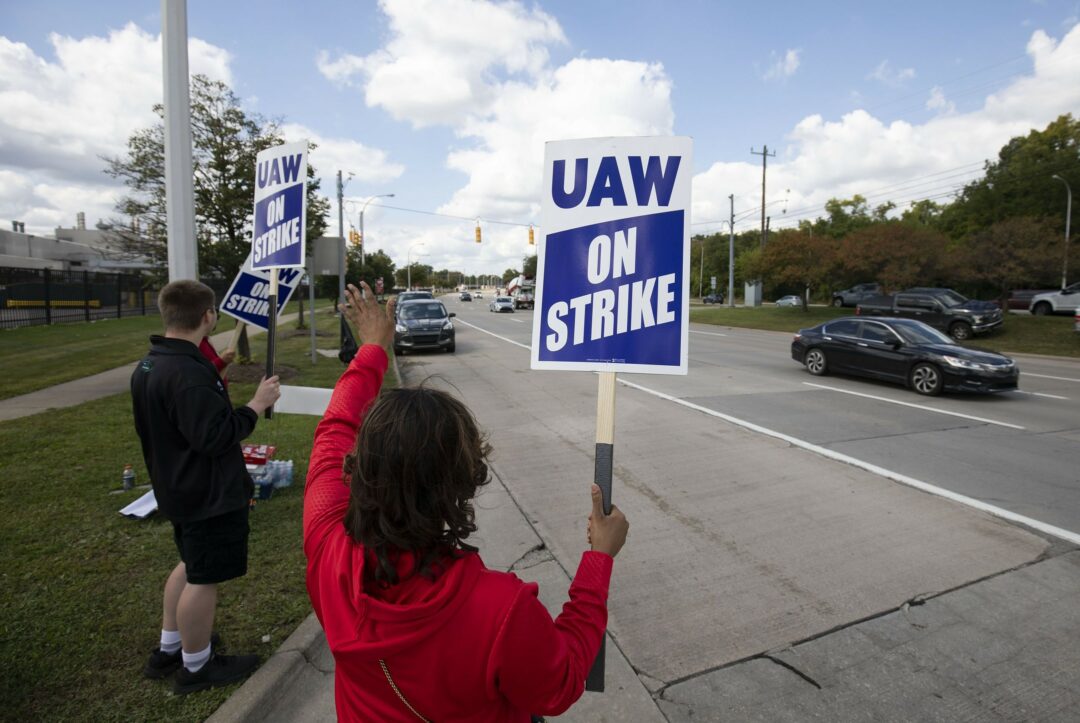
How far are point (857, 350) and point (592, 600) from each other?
12.3 meters

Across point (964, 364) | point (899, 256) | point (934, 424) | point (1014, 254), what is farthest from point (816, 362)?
point (899, 256)

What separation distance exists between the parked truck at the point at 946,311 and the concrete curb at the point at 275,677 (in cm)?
2142

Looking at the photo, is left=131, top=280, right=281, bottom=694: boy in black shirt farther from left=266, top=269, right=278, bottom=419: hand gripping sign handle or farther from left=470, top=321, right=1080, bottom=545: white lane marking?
left=470, top=321, right=1080, bottom=545: white lane marking

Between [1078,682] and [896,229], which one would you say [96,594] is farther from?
[896,229]

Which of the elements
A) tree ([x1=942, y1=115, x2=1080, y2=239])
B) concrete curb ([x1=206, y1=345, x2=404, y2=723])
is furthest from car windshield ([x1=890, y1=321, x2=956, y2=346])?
tree ([x1=942, y1=115, x2=1080, y2=239])

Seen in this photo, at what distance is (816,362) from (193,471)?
1292 centimetres

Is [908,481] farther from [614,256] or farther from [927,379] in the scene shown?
[927,379]

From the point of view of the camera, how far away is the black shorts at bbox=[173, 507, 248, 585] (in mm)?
2664

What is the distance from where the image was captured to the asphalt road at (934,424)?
19.0 ft

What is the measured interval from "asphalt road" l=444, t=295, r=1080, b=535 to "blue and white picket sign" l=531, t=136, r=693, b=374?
466cm

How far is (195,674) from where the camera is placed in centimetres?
277

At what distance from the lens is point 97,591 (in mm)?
3580

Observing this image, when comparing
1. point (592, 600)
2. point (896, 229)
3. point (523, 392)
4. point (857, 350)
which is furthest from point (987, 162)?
point (592, 600)

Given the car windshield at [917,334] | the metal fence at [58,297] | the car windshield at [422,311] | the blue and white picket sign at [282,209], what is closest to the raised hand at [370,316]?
the blue and white picket sign at [282,209]
